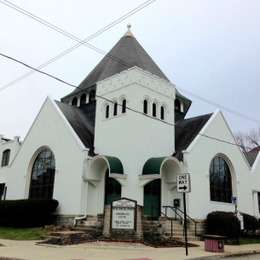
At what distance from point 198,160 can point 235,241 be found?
596cm

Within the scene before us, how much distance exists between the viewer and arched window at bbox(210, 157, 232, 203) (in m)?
23.1

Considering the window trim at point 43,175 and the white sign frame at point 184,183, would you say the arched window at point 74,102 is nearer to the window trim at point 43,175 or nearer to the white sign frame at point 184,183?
the window trim at point 43,175

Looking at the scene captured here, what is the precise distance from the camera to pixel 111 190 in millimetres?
21156

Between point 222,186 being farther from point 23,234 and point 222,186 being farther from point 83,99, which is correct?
point 23,234

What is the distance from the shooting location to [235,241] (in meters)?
17.5

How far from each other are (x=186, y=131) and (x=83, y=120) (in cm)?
806

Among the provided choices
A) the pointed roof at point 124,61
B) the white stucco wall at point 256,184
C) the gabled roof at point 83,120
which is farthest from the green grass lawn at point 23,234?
the white stucco wall at point 256,184

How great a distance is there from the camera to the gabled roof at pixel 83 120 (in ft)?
77.3

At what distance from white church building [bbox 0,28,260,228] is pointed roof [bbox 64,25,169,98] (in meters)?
0.12

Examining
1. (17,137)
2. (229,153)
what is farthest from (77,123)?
(229,153)

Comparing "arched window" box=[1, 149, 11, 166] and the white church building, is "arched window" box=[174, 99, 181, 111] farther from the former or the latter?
"arched window" box=[1, 149, 11, 166]

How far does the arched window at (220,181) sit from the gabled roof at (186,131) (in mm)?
2411

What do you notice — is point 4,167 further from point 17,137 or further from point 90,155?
point 90,155

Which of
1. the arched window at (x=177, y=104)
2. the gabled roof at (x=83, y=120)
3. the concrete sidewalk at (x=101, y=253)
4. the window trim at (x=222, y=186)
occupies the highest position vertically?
the arched window at (x=177, y=104)
